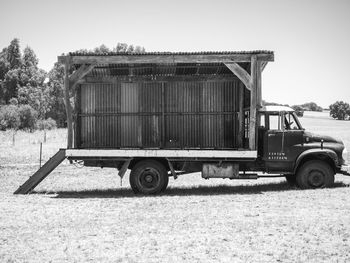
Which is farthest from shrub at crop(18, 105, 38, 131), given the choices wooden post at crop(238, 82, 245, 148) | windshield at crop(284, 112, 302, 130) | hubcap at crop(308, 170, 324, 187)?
hubcap at crop(308, 170, 324, 187)

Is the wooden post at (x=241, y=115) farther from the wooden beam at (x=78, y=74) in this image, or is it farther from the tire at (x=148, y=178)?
the wooden beam at (x=78, y=74)

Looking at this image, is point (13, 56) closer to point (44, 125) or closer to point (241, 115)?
point (44, 125)

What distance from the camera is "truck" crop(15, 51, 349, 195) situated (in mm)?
12578

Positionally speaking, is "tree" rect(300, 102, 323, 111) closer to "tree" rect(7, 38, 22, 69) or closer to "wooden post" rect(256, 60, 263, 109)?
"tree" rect(7, 38, 22, 69)

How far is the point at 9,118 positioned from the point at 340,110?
238 feet

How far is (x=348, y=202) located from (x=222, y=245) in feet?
16.6

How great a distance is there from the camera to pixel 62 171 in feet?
59.4

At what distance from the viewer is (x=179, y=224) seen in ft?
26.9

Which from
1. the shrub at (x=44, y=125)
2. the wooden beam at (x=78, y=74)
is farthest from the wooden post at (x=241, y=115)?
the shrub at (x=44, y=125)

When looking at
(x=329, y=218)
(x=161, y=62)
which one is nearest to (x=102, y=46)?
(x=161, y=62)

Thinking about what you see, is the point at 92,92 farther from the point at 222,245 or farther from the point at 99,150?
the point at 222,245

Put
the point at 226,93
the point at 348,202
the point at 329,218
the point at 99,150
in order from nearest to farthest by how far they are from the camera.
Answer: the point at 329,218
the point at 348,202
the point at 99,150
the point at 226,93

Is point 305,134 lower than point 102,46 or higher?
lower

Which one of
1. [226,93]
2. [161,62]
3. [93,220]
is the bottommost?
[93,220]
